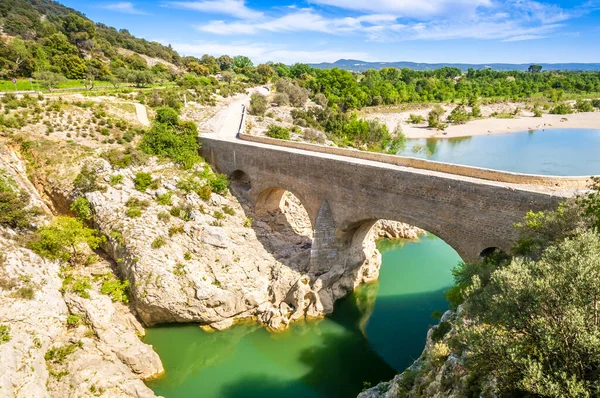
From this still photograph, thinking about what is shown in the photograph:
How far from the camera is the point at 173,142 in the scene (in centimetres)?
2852

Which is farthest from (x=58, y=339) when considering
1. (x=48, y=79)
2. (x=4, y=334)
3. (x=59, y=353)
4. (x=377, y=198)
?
(x=48, y=79)

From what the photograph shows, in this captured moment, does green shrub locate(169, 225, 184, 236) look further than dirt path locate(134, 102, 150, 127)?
No

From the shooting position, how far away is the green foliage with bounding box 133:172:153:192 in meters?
24.0

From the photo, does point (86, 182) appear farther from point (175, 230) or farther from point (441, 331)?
point (441, 331)

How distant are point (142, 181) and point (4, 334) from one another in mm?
12440

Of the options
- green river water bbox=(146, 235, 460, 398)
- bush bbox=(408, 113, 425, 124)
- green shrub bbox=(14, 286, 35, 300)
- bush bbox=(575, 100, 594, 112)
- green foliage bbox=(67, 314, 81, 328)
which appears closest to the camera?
green shrub bbox=(14, 286, 35, 300)

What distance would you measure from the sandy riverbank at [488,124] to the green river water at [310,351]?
185ft

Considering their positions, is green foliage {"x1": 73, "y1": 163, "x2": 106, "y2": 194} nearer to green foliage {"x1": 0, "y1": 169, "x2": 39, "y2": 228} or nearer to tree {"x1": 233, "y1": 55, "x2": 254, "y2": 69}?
green foliage {"x1": 0, "y1": 169, "x2": 39, "y2": 228}

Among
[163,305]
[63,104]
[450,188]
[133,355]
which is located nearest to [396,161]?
[450,188]

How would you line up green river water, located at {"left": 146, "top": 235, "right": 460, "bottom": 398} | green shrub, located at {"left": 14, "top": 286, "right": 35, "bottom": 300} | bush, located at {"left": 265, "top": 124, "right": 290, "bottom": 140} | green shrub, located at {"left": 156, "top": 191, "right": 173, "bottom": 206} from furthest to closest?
bush, located at {"left": 265, "top": 124, "right": 290, "bottom": 140}, green shrub, located at {"left": 156, "top": 191, "right": 173, "bottom": 206}, green river water, located at {"left": 146, "top": 235, "right": 460, "bottom": 398}, green shrub, located at {"left": 14, "top": 286, "right": 35, "bottom": 300}

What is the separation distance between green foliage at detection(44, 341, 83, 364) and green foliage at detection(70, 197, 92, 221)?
9.19m

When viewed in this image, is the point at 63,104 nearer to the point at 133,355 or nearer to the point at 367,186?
the point at 133,355

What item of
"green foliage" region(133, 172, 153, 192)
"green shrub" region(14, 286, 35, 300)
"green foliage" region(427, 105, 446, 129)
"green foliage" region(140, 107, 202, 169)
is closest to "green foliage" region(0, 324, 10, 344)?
"green shrub" region(14, 286, 35, 300)

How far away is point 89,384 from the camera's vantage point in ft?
45.6
